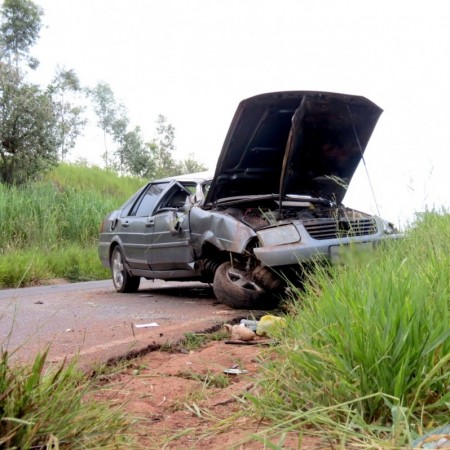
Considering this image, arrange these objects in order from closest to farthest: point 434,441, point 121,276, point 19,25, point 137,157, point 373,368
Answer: point 434,441 → point 373,368 → point 121,276 → point 19,25 → point 137,157

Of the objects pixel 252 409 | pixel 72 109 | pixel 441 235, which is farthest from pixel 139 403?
pixel 72 109

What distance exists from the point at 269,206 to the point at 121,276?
305 cm

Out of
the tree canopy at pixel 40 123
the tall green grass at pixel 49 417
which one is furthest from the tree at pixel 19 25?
the tall green grass at pixel 49 417

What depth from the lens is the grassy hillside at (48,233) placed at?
12969 mm

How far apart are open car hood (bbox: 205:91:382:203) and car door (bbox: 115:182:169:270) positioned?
152 cm

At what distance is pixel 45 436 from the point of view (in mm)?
2271

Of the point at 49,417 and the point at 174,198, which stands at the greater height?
the point at 174,198

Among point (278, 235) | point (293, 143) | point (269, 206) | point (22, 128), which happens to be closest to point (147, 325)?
point (278, 235)

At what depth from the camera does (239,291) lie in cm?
695

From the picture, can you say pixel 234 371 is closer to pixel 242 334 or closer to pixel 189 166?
pixel 242 334

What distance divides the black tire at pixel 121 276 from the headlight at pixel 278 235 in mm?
3531

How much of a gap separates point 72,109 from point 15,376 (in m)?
37.1

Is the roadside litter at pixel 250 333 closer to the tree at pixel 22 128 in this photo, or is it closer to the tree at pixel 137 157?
the tree at pixel 22 128

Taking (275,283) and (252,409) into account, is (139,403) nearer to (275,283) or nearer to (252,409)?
(252,409)
